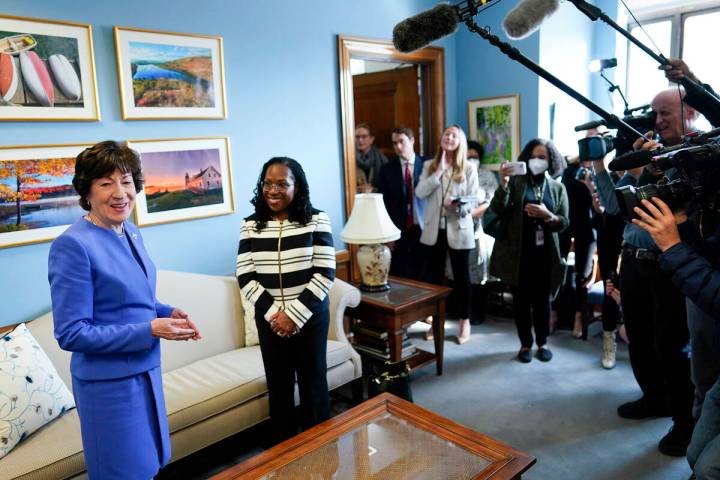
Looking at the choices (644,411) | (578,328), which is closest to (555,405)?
(644,411)

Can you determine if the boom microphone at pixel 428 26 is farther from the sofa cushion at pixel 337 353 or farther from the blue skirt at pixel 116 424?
the sofa cushion at pixel 337 353

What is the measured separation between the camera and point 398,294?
3031 mm

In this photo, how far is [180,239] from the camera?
9.32ft

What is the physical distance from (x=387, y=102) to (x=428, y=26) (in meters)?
3.05

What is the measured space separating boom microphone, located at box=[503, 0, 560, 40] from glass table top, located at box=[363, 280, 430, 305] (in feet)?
5.45

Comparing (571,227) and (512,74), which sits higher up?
(512,74)

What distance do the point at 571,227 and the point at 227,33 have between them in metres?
2.35

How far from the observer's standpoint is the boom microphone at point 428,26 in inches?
58.3

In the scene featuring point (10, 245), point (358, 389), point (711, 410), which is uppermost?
point (10, 245)

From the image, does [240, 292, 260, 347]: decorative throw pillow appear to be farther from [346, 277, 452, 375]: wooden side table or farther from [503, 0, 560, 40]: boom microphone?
[503, 0, 560, 40]: boom microphone

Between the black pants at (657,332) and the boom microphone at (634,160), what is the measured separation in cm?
92

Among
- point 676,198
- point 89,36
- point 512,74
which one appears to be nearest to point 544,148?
point 512,74

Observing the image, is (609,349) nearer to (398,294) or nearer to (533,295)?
(533,295)

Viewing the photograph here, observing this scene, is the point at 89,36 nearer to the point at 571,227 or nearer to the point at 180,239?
the point at 180,239
